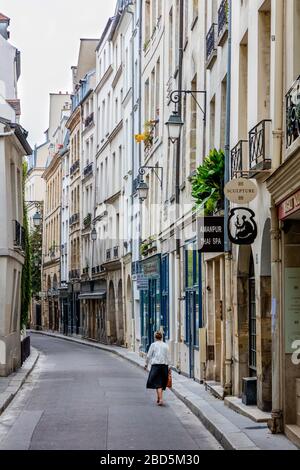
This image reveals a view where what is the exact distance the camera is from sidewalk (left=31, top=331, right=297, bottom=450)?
11.2 m

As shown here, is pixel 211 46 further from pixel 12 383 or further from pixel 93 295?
pixel 93 295

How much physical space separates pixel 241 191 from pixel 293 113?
2.16 metres

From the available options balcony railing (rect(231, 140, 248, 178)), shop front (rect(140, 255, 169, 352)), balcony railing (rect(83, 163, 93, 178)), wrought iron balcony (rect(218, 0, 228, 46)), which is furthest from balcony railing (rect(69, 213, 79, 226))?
balcony railing (rect(231, 140, 248, 178))

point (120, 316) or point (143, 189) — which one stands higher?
point (143, 189)

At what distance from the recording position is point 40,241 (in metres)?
78.3

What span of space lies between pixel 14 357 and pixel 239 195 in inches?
538

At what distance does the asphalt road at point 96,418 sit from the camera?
12398 mm

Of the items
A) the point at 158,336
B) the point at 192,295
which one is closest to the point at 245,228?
the point at 158,336

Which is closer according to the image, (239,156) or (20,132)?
(239,156)

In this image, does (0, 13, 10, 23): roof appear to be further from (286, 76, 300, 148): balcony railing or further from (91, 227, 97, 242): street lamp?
(286, 76, 300, 148): balcony railing

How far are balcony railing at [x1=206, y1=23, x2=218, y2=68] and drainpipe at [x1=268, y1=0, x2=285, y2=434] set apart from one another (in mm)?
7291

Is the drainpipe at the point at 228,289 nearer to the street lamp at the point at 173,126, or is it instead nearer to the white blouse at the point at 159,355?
the white blouse at the point at 159,355

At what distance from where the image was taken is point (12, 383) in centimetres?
2109

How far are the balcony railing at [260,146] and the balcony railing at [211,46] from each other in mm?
5890
